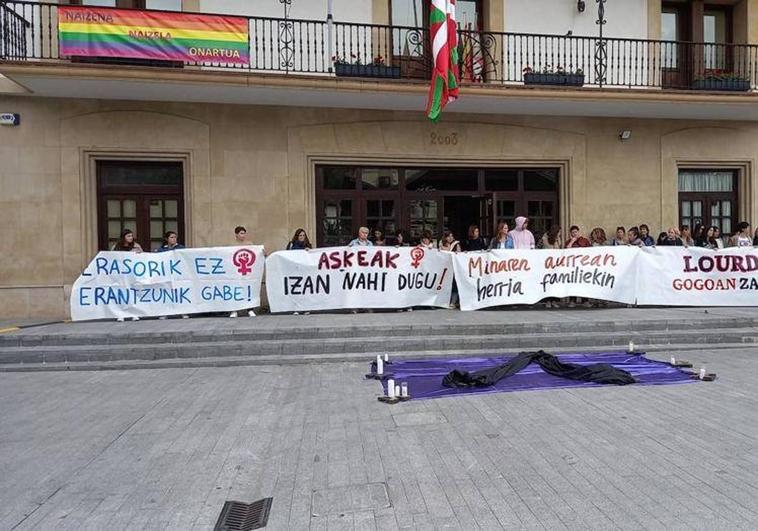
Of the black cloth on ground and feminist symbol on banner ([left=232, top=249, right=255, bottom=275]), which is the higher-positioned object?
feminist symbol on banner ([left=232, top=249, right=255, bottom=275])

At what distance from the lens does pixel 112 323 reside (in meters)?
10.0

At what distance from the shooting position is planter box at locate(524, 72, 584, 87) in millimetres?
13219

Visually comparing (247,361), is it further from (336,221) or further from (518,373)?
(336,221)

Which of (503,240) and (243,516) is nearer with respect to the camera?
(243,516)

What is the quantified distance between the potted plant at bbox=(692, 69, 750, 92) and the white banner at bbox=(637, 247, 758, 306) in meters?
4.84

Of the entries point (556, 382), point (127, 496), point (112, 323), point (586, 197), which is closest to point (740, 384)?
point (556, 382)

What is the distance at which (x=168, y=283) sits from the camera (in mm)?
10562

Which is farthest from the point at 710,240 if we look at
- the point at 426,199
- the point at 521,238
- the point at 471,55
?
the point at 471,55

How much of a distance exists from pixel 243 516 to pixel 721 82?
50.2ft

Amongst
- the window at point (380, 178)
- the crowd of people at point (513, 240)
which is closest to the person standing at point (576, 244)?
the crowd of people at point (513, 240)

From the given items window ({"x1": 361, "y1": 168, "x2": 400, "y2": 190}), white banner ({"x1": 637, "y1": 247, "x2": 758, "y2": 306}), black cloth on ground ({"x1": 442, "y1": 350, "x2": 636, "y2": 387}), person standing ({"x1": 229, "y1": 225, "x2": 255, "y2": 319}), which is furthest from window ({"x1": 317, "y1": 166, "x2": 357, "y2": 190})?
black cloth on ground ({"x1": 442, "y1": 350, "x2": 636, "y2": 387})

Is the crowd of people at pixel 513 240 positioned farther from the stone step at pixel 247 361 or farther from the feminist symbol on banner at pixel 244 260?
the stone step at pixel 247 361

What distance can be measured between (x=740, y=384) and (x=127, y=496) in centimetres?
661

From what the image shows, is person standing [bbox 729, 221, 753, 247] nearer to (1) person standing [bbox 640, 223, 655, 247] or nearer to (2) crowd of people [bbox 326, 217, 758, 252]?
(2) crowd of people [bbox 326, 217, 758, 252]
